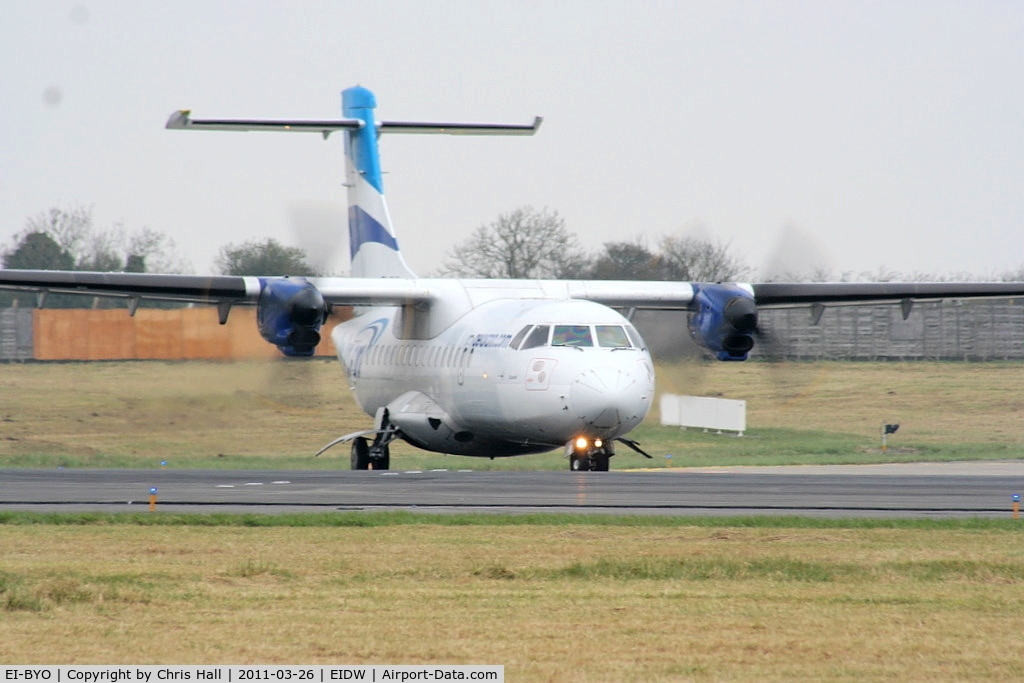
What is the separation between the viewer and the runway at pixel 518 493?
15.5m

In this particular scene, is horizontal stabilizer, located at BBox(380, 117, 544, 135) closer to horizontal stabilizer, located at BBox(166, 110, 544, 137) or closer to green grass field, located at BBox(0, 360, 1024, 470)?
horizontal stabilizer, located at BBox(166, 110, 544, 137)

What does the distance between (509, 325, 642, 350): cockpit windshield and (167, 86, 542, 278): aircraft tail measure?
7.72 m

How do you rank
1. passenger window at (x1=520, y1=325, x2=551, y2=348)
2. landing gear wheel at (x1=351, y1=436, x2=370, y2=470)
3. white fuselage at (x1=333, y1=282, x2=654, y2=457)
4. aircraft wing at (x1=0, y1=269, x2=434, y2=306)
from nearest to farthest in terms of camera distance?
white fuselage at (x1=333, y1=282, x2=654, y2=457) → passenger window at (x1=520, y1=325, x2=551, y2=348) → aircraft wing at (x1=0, y1=269, x2=434, y2=306) → landing gear wheel at (x1=351, y1=436, x2=370, y2=470)

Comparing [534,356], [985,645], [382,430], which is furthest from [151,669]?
[382,430]

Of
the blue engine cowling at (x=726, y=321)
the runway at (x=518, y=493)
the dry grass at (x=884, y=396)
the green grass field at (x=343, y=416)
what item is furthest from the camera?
the dry grass at (x=884, y=396)

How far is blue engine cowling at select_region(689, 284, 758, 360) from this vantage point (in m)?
25.8

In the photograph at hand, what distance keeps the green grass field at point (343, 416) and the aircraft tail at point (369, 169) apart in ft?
9.70

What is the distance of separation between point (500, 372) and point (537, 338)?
1.11 meters

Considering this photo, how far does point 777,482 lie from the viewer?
1973 centimetres

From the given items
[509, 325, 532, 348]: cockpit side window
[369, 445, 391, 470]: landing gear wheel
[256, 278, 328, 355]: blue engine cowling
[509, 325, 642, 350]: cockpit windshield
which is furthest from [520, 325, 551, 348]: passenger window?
[369, 445, 391, 470]: landing gear wheel

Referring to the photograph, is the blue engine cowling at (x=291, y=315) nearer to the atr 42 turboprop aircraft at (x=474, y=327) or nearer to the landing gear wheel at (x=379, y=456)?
the atr 42 turboprop aircraft at (x=474, y=327)

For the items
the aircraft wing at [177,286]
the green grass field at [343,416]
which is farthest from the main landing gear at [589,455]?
the aircraft wing at [177,286]

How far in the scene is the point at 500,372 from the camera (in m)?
24.2

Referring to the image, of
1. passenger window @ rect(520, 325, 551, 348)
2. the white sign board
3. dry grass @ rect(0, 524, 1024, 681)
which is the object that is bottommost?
dry grass @ rect(0, 524, 1024, 681)
